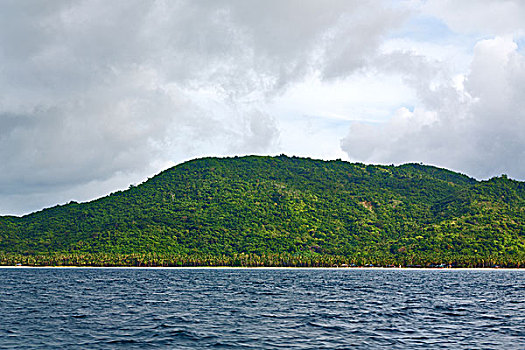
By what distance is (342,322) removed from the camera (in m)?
69.2

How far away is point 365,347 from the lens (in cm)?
5188

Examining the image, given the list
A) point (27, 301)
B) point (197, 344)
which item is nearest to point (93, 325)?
point (197, 344)

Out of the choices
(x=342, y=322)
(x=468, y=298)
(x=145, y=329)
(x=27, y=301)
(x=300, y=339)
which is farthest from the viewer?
(x=468, y=298)

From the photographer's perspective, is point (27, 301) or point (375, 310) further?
point (27, 301)

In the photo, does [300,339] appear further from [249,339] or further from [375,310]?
[375,310]

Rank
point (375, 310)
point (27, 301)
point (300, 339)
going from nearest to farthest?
point (300, 339)
point (375, 310)
point (27, 301)

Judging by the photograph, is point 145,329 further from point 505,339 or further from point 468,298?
point 468,298

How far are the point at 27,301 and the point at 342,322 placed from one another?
211 feet

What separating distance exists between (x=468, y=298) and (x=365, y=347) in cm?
6698

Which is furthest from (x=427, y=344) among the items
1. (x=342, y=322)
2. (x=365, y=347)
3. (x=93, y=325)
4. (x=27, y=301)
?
(x=27, y=301)

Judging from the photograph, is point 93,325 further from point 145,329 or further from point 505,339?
point 505,339

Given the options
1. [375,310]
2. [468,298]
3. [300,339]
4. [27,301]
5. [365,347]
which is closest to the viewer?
[365,347]

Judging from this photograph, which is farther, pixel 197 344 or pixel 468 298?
pixel 468 298

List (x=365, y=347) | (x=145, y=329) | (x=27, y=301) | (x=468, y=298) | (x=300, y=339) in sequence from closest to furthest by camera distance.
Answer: (x=365, y=347)
(x=300, y=339)
(x=145, y=329)
(x=27, y=301)
(x=468, y=298)
